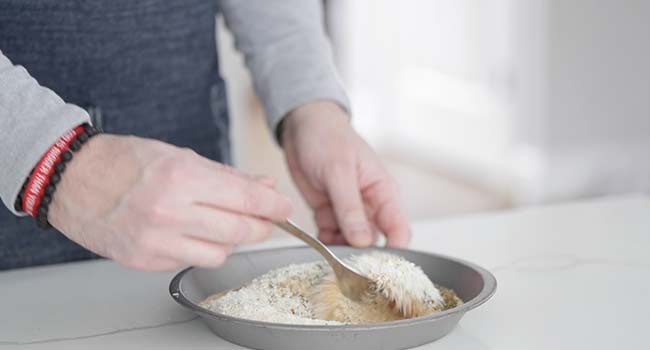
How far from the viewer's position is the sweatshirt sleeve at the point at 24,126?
0.84 m

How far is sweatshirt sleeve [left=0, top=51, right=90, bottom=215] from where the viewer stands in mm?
836

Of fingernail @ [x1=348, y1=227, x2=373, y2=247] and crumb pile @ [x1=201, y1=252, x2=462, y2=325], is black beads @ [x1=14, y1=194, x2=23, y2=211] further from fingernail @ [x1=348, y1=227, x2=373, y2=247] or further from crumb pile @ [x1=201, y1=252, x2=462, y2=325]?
fingernail @ [x1=348, y1=227, x2=373, y2=247]

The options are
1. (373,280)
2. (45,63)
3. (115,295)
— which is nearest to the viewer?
(373,280)

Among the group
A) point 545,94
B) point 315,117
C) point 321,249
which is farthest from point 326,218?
point 545,94

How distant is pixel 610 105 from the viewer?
3479mm

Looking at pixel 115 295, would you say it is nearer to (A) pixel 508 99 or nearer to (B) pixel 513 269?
(B) pixel 513 269

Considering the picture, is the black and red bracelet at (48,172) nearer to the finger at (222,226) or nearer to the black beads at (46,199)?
the black beads at (46,199)

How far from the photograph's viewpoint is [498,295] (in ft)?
3.35

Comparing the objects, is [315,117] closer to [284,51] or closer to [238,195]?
[284,51]

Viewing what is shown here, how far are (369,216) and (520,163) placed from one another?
7.74ft

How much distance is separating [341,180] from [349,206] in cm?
4

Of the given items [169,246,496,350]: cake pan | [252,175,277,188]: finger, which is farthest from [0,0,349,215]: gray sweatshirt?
[252,175,277,188]: finger

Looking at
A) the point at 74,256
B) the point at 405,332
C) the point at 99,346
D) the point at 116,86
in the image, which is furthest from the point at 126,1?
the point at 405,332

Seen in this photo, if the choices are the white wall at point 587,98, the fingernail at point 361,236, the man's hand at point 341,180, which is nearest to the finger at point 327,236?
the man's hand at point 341,180
